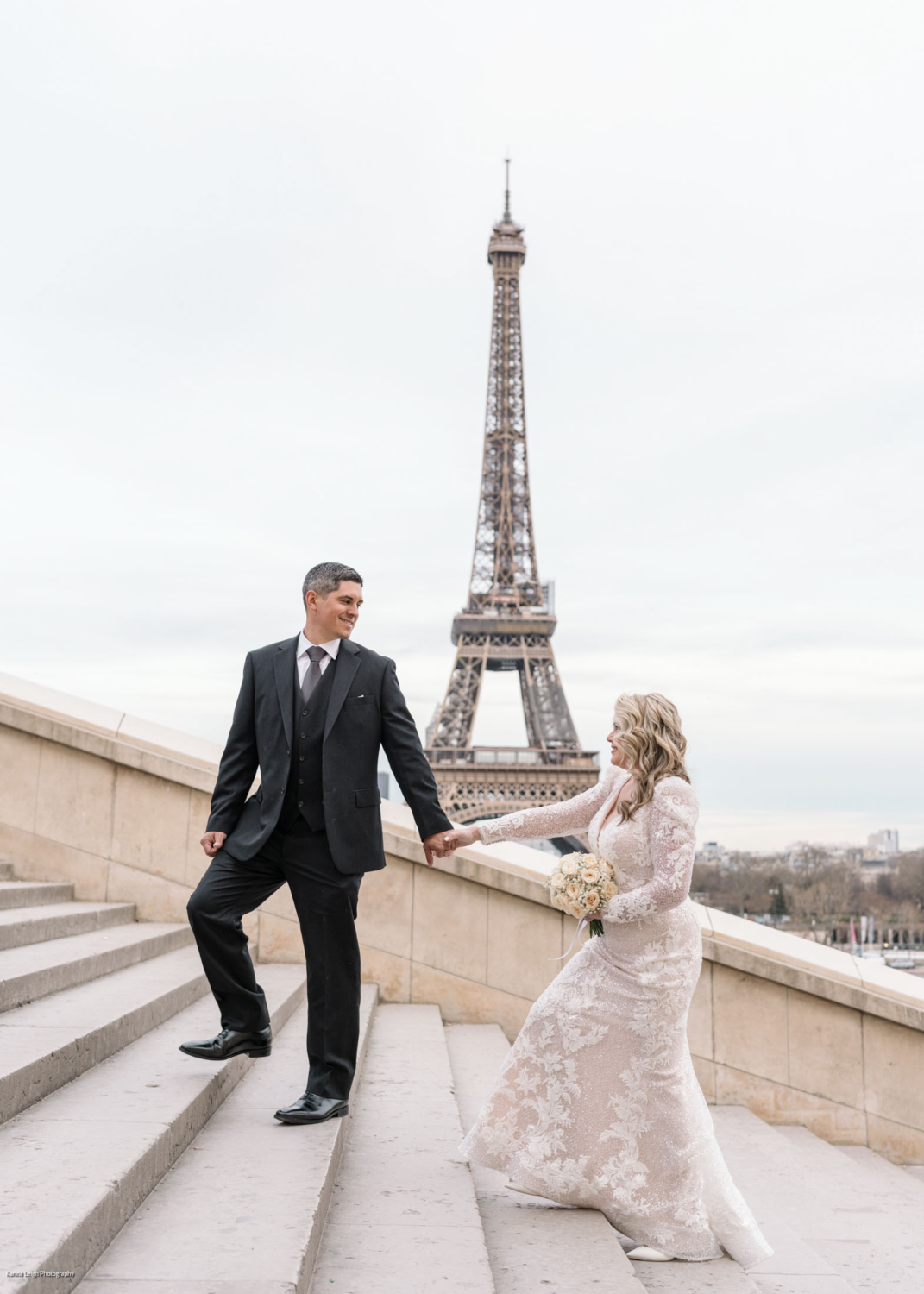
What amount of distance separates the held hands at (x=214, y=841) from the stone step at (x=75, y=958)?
2.97 feet

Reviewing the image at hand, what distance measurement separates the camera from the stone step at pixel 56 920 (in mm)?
4781

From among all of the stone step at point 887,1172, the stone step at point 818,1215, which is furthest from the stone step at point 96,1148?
the stone step at point 887,1172

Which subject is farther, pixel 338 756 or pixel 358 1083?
pixel 358 1083

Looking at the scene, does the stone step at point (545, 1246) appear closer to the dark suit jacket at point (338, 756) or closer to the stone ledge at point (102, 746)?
the dark suit jacket at point (338, 756)

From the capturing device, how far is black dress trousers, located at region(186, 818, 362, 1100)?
3.53 meters

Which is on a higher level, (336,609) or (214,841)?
(336,609)

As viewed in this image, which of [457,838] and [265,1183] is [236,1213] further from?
[457,838]

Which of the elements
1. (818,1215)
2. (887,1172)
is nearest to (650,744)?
(818,1215)

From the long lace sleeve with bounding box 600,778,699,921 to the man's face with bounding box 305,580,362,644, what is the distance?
117 centimetres

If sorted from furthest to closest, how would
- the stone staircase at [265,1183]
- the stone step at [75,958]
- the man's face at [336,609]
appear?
the stone step at [75,958], the man's face at [336,609], the stone staircase at [265,1183]

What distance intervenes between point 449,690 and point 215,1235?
3637cm

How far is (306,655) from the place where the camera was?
3.78m

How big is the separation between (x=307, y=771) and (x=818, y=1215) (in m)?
3.01

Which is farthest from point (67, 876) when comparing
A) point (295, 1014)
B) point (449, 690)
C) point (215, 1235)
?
point (449, 690)
